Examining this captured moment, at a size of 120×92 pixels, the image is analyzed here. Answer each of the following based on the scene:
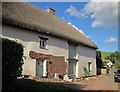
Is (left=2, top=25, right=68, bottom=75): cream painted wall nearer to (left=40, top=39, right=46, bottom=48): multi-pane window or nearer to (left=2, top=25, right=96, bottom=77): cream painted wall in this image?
(left=2, top=25, right=96, bottom=77): cream painted wall

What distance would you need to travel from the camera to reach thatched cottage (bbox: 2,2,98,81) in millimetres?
12920

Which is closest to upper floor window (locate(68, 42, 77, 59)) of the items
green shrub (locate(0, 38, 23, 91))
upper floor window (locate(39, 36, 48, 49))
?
upper floor window (locate(39, 36, 48, 49))

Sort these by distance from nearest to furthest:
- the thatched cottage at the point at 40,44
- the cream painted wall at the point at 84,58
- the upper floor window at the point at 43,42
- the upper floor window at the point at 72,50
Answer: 1. the thatched cottage at the point at 40,44
2. the upper floor window at the point at 43,42
3. the upper floor window at the point at 72,50
4. the cream painted wall at the point at 84,58

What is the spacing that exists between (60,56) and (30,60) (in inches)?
169

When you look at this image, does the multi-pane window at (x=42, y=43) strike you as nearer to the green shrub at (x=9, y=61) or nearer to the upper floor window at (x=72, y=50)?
the upper floor window at (x=72, y=50)

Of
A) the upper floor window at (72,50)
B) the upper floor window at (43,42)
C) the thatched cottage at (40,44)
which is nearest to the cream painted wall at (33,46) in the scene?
the thatched cottage at (40,44)

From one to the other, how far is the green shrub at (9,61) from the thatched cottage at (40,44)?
5054 mm

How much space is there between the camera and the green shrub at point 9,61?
6.07m

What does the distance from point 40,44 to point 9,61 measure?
9055 millimetres

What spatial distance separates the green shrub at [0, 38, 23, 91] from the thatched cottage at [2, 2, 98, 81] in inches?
Result: 199

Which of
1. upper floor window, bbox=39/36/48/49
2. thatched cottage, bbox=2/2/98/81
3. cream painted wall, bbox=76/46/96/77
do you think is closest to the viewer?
thatched cottage, bbox=2/2/98/81

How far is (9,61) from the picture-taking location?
6285 millimetres

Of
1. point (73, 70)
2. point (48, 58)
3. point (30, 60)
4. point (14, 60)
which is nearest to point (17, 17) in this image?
point (30, 60)

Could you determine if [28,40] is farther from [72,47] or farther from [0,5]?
[72,47]
